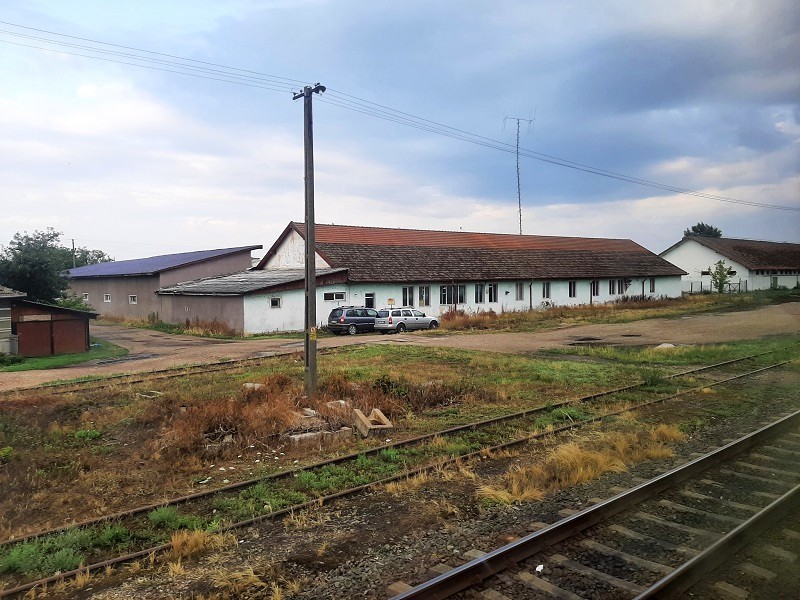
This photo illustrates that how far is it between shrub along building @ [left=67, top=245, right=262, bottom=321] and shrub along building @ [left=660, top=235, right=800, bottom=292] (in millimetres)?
45727

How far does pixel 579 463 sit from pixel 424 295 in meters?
31.6

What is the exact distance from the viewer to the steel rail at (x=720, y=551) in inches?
191

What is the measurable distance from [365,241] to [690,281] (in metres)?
40.6

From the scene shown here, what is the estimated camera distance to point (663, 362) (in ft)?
63.6

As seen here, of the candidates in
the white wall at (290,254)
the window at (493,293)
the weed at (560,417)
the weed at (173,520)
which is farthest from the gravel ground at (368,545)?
the window at (493,293)

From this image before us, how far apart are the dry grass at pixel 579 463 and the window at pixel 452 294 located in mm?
30601

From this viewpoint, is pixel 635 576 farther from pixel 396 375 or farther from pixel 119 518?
pixel 396 375

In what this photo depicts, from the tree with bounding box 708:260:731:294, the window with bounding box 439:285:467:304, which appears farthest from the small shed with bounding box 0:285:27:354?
the tree with bounding box 708:260:731:294

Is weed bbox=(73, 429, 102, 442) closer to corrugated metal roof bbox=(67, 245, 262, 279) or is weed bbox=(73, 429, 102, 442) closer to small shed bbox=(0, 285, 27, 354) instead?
small shed bbox=(0, 285, 27, 354)

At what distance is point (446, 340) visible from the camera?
2792 centimetres

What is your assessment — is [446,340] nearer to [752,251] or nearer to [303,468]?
[303,468]

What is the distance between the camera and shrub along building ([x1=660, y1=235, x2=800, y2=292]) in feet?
192

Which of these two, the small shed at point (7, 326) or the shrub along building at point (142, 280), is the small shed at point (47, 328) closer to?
the small shed at point (7, 326)

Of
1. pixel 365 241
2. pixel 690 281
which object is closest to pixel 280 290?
pixel 365 241
